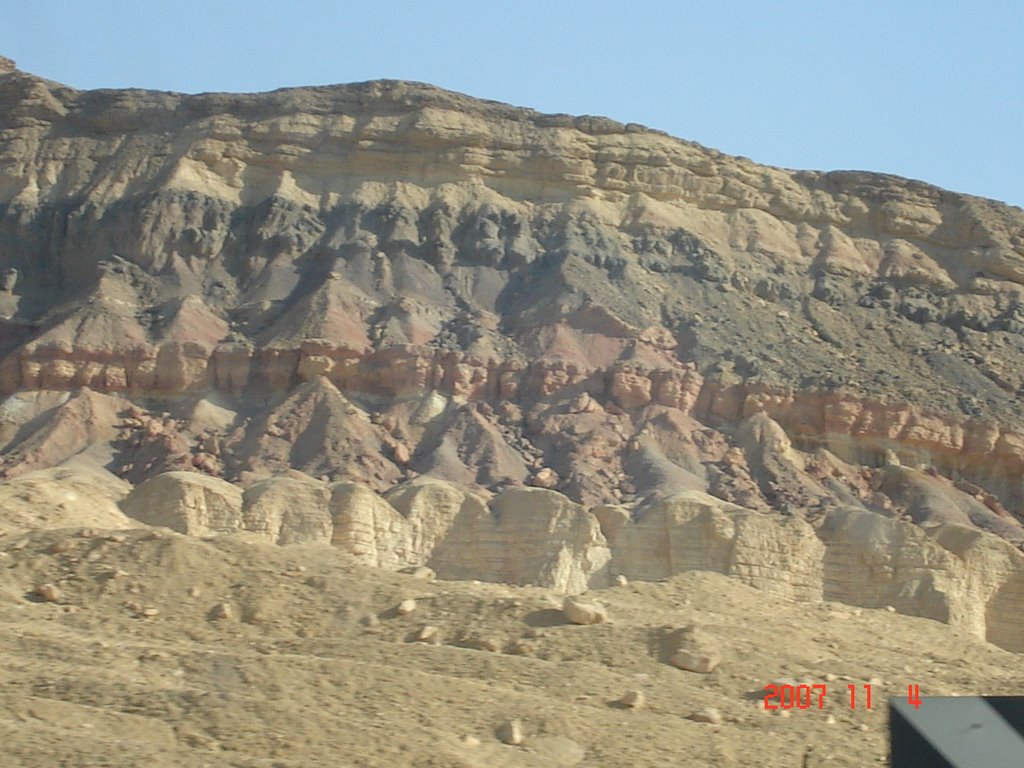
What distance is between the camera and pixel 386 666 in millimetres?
18156

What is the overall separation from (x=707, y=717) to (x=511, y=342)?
34.5 m

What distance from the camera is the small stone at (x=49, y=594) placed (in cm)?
2069

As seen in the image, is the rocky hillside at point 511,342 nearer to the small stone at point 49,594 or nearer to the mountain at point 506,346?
the mountain at point 506,346

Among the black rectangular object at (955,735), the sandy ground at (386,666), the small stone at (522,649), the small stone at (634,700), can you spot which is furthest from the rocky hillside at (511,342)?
the black rectangular object at (955,735)

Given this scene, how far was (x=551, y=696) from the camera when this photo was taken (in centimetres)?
1808

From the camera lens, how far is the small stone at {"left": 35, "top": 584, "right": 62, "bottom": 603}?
2069 centimetres

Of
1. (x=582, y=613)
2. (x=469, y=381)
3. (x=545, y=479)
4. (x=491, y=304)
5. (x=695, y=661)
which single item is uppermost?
(x=491, y=304)

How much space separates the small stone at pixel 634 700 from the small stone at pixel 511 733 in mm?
1531

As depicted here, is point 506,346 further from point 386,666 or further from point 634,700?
point 634,700

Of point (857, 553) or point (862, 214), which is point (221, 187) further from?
point (857, 553)

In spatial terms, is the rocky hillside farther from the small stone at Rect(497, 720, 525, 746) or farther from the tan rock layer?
the small stone at Rect(497, 720, 525, 746)

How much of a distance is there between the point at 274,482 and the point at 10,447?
9774 mm
